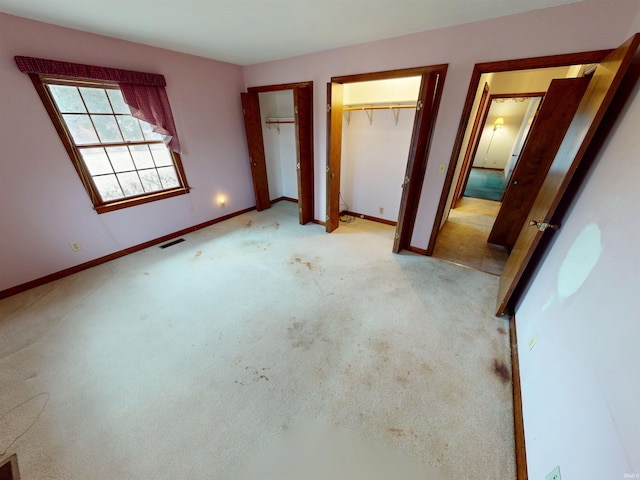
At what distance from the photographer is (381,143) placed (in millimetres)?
3586

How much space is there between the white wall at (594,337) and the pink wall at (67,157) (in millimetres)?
4174

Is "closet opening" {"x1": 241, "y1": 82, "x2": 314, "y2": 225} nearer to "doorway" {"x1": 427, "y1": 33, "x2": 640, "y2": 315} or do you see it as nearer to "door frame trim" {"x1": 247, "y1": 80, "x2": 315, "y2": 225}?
"door frame trim" {"x1": 247, "y1": 80, "x2": 315, "y2": 225}

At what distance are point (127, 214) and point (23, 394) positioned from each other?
206 centimetres

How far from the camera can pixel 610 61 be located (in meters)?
1.37

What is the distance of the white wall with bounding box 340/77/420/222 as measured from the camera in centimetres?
329

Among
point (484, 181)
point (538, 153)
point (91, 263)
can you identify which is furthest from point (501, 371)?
point (484, 181)

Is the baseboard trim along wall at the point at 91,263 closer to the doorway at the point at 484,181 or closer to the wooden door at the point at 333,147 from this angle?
the wooden door at the point at 333,147

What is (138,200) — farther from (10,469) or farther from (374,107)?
(374,107)

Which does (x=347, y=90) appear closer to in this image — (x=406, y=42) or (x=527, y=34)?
(x=406, y=42)

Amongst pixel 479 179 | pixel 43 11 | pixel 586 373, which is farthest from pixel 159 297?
pixel 479 179

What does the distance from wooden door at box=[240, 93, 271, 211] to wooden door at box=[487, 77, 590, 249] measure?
384 cm

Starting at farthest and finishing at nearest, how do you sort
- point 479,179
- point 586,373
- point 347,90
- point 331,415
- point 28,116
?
point 479,179 < point 347,90 < point 28,116 < point 331,415 < point 586,373

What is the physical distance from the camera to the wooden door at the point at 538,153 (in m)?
2.28

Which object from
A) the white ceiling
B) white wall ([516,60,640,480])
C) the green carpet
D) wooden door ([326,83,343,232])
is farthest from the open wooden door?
the green carpet
